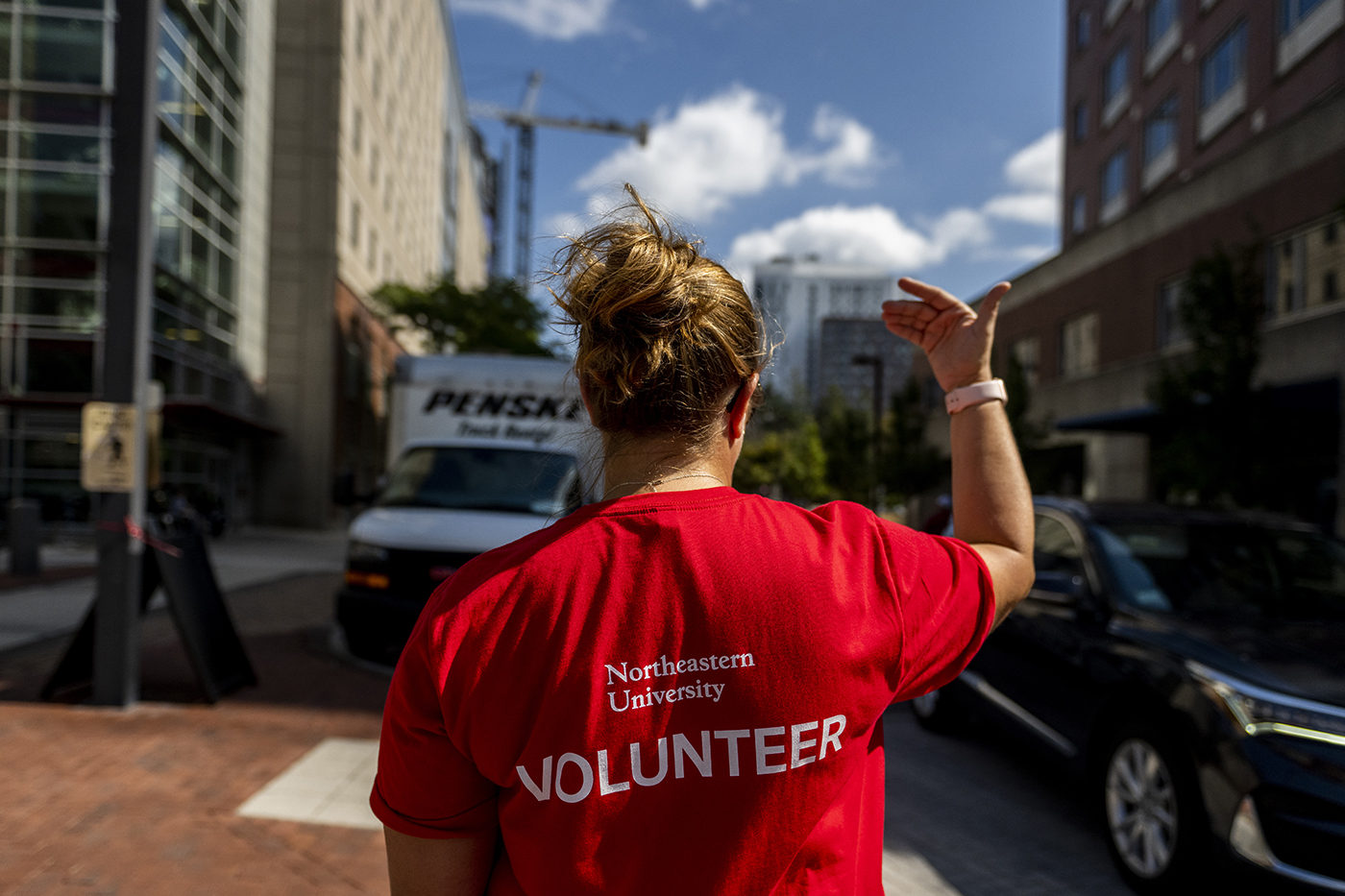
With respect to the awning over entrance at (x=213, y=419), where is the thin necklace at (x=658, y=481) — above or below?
below

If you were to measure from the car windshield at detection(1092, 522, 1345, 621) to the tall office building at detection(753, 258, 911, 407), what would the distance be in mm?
67331

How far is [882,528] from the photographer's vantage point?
4.15 feet

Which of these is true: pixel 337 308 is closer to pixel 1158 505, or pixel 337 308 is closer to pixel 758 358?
pixel 1158 505

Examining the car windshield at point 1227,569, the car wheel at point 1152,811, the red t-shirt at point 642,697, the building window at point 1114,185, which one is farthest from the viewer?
the building window at point 1114,185

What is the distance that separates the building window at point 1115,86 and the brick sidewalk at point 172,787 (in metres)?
28.2

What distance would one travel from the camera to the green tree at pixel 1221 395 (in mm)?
10289

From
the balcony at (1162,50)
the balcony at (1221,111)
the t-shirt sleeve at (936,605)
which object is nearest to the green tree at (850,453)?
the balcony at (1221,111)

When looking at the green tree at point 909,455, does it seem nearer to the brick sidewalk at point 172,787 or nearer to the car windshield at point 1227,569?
the car windshield at point 1227,569

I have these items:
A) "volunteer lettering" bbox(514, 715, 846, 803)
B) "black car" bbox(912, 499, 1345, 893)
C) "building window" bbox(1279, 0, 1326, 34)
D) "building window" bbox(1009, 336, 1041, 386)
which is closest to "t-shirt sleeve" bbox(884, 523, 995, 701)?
"volunteer lettering" bbox(514, 715, 846, 803)

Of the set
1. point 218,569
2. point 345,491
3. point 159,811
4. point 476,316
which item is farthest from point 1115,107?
point 159,811

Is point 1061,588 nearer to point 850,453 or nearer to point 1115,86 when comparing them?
point 850,453

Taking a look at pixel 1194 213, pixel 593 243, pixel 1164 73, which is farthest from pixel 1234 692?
pixel 1164 73

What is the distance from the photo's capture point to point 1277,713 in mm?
3363

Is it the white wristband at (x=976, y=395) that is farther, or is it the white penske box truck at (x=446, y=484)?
the white penske box truck at (x=446, y=484)
